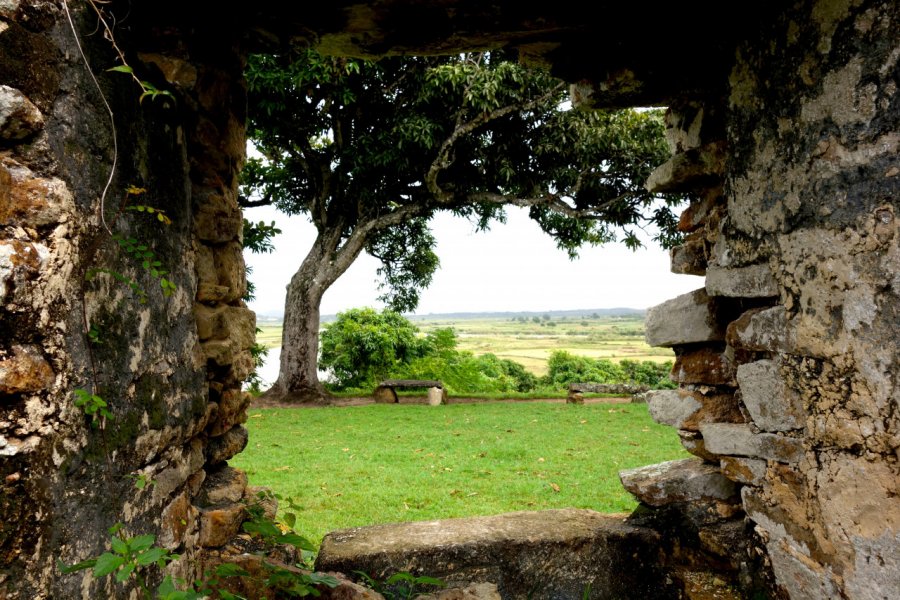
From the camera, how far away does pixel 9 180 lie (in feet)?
4.56

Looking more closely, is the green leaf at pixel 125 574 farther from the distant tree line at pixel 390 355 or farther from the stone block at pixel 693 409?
the distant tree line at pixel 390 355

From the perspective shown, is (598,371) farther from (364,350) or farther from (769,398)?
(769,398)

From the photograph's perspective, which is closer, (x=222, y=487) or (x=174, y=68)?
(x=174, y=68)

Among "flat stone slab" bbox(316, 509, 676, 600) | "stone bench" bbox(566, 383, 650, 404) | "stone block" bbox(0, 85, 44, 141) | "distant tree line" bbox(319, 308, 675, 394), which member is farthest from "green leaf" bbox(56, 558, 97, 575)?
"distant tree line" bbox(319, 308, 675, 394)

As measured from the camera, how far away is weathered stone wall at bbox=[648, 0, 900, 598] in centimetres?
182

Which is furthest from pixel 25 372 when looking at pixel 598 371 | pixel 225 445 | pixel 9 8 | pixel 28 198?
pixel 598 371

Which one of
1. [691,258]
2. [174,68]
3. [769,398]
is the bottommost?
[769,398]

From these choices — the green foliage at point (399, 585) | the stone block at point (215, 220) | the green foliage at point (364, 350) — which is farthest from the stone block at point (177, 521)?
the green foliage at point (364, 350)

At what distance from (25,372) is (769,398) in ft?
7.48

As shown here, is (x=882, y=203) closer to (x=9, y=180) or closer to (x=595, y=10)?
(x=595, y=10)

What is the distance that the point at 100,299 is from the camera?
5.32ft

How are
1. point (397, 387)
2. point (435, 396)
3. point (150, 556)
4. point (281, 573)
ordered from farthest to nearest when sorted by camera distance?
point (397, 387) → point (435, 396) → point (281, 573) → point (150, 556)

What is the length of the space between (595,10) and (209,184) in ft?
5.26

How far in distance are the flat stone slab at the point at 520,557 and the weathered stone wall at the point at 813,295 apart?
563 mm
